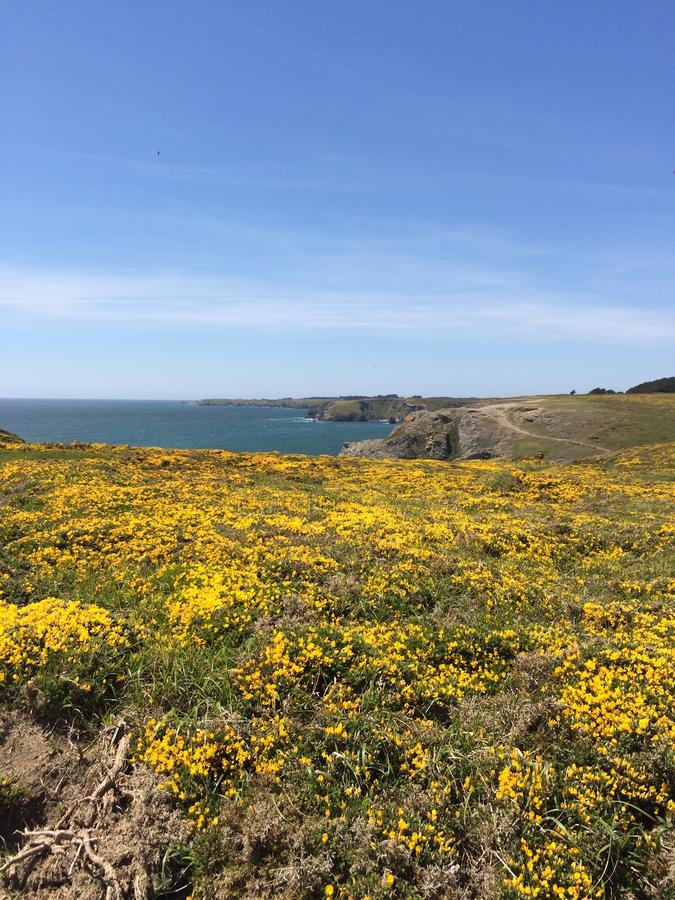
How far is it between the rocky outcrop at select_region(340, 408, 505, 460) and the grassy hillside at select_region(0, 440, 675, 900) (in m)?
116

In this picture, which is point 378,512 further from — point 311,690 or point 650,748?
point 650,748

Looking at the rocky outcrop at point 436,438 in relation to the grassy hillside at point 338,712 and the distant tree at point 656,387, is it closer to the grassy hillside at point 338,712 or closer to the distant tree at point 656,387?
the distant tree at point 656,387

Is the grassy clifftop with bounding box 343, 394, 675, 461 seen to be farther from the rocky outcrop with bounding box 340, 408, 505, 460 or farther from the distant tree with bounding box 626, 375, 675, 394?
the distant tree with bounding box 626, 375, 675, 394

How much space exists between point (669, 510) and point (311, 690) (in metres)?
20.3

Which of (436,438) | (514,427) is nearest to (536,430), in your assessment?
(514,427)

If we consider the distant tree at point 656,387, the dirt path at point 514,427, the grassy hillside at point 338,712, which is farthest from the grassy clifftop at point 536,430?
the grassy hillside at point 338,712

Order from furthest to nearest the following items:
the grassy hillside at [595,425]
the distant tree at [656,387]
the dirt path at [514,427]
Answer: the distant tree at [656,387], the dirt path at [514,427], the grassy hillside at [595,425]

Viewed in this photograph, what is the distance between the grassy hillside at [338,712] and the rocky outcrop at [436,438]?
381 feet

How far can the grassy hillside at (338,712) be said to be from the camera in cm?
508

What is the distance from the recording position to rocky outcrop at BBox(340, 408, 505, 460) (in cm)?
12988

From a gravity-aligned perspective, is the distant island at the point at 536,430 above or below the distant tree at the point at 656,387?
below

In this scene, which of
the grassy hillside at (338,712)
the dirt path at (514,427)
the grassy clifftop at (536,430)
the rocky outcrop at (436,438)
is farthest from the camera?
the rocky outcrop at (436,438)

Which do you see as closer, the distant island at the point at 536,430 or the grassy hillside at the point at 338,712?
the grassy hillside at the point at 338,712

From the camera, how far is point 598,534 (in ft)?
52.5
